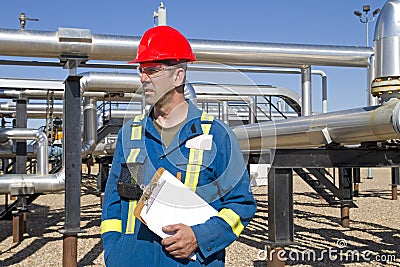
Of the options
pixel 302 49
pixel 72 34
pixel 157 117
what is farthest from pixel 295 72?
pixel 157 117

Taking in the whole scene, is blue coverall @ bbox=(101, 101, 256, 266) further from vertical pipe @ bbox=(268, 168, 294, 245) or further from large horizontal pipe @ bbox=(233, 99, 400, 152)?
vertical pipe @ bbox=(268, 168, 294, 245)

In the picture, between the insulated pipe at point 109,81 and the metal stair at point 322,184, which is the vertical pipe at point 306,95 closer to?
the insulated pipe at point 109,81

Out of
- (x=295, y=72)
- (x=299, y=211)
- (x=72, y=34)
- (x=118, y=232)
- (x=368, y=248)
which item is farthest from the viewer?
(x=299, y=211)

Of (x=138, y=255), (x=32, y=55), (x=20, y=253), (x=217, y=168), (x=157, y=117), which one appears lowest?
(x=20, y=253)

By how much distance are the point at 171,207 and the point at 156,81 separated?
0.51 meters

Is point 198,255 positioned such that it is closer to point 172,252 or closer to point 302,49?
point 172,252

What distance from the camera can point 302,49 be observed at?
5.25 m

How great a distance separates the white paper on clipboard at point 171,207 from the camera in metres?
2.03

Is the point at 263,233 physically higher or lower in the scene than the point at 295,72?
lower

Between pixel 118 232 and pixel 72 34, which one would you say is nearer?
pixel 118 232

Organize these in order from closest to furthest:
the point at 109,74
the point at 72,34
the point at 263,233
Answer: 1. the point at 72,34
2. the point at 109,74
3. the point at 263,233

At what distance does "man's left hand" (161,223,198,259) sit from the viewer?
6.50 feet

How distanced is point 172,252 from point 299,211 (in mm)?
9502

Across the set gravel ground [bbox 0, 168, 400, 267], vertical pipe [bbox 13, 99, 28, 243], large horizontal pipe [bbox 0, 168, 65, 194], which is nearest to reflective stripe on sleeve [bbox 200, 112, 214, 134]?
gravel ground [bbox 0, 168, 400, 267]
